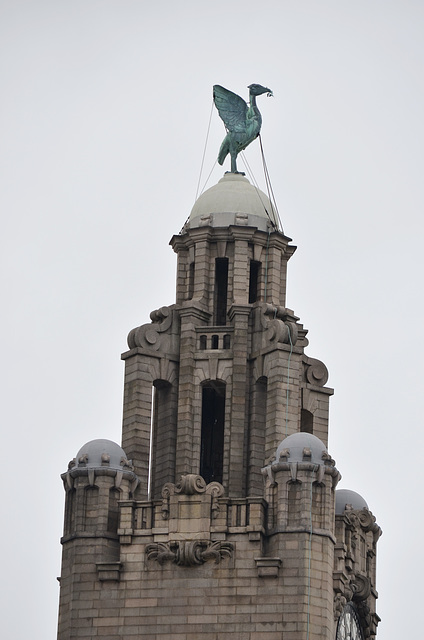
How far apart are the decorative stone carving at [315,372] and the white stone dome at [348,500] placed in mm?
3241

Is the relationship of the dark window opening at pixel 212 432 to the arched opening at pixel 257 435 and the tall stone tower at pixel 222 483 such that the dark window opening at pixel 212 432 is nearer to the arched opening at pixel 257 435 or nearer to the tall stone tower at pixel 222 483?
the tall stone tower at pixel 222 483

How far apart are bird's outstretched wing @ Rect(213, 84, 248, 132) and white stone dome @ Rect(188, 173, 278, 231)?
193cm

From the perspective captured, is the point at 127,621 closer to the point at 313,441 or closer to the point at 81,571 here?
the point at 81,571

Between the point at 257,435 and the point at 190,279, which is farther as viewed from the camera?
the point at 190,279

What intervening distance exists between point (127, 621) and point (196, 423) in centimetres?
660

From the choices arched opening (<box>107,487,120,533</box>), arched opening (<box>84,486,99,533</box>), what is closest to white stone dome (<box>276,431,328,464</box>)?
arched opening (<box>107,487,120,533</box>)

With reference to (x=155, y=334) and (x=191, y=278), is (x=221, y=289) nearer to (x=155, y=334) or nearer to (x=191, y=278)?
(x=191, y=278)

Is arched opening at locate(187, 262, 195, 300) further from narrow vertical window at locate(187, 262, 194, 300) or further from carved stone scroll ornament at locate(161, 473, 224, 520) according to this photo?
carved stone scroll ornament at locate(161, 473, 224, 520)

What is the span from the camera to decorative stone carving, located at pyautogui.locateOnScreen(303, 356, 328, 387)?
81.5 meters

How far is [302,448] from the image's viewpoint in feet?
252

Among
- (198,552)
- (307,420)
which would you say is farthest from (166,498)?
(307,420)

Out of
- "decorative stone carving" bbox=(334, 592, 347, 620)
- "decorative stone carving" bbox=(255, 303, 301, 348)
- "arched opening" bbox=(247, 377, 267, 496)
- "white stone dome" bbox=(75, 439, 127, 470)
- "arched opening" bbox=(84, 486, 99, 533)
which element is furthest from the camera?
"decorative stone carving" bbox=(255, 303, 301, 348)

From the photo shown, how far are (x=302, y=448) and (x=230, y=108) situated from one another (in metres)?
12.7

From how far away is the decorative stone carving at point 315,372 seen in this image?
267 ft
